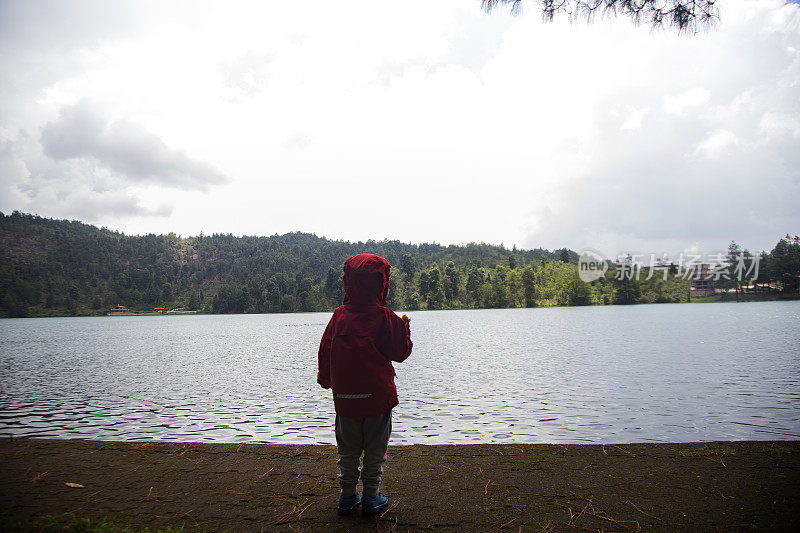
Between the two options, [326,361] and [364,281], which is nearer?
[364,281]

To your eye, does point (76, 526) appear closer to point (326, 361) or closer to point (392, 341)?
point (326, 361)

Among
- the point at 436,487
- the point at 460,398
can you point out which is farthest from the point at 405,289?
the point at 436,487

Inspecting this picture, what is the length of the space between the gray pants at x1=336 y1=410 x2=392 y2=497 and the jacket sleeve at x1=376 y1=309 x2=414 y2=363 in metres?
0.57

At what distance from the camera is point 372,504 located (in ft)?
15.2

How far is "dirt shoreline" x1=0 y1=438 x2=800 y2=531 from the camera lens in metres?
4.46

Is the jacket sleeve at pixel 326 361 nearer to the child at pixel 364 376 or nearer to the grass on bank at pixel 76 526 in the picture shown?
the child at pixel 364 376

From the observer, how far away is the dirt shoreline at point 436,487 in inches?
175

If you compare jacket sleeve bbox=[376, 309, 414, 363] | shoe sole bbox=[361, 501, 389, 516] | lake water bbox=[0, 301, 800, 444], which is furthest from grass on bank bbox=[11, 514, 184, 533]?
lake water bbox=[0, 301, 800, 444]

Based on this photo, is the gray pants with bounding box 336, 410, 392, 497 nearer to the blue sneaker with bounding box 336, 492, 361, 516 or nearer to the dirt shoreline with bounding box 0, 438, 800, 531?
the blue sneaker with bounding box 336, 492, 361, 516

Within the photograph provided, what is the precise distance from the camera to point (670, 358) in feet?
80.3

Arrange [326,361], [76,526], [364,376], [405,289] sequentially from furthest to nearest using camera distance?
[405,289], [326,361], [364,376], [76,526]

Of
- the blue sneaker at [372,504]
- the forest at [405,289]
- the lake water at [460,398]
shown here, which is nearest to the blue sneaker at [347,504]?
the blue sneaker at [372,504]

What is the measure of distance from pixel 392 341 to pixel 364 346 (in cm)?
29

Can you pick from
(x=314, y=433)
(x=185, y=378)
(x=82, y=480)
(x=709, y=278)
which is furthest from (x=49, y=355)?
(x=709, y=278)
